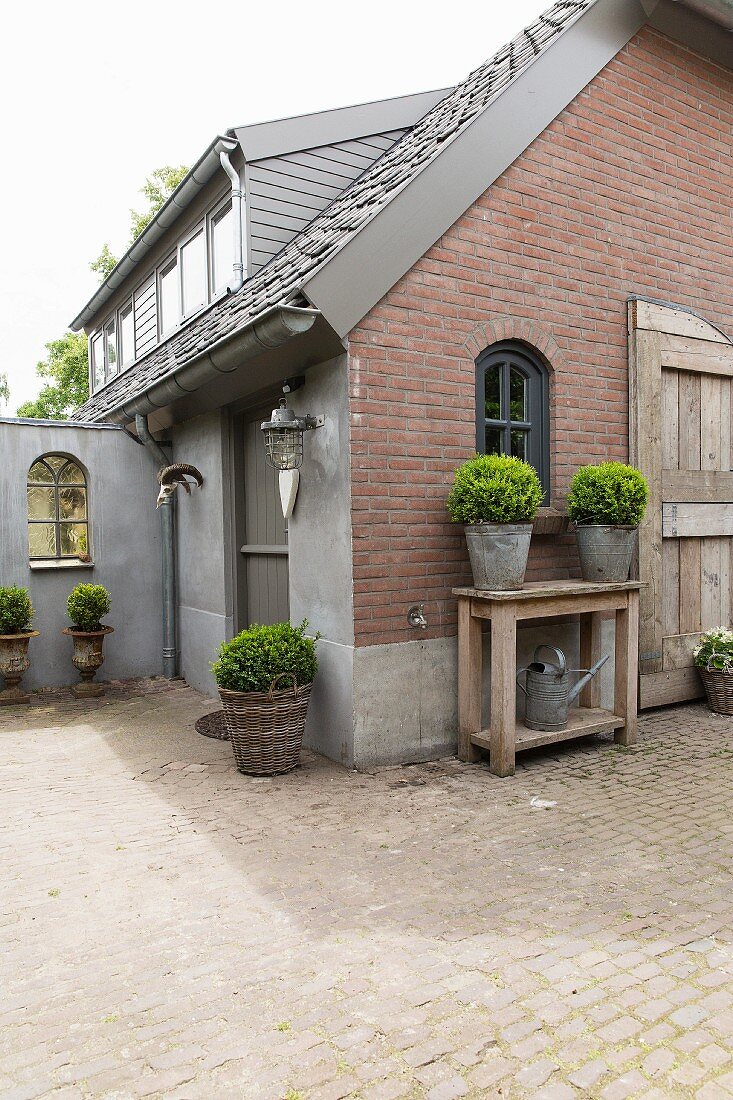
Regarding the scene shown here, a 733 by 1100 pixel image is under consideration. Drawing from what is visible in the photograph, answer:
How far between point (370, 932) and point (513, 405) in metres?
4.03

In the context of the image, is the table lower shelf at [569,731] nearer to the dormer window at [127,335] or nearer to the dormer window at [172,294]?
the dormer window at [172,294]

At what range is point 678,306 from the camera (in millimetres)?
6648

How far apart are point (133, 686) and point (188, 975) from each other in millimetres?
5728

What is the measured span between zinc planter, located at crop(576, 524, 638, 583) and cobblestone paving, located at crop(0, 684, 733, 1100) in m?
1.33

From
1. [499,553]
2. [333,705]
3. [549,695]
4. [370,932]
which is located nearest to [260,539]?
[333,705]

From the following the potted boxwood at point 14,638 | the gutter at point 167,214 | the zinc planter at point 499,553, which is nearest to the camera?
the zinc planter at point 499,553

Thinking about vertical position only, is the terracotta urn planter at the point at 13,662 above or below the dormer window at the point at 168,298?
below

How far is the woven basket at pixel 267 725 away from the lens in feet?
16.2

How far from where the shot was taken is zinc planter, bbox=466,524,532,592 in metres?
4.85

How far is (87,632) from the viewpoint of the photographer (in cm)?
783

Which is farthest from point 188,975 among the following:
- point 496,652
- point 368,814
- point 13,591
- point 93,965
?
point 13,591

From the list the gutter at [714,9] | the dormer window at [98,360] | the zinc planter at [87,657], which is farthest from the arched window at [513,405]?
the dormer window at [98,360]

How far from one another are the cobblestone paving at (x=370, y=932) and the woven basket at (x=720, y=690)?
5.10 ft

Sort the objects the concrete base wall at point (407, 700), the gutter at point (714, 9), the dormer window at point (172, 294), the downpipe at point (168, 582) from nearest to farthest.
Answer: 1. the concrete base wall at point (407, 700)
2. the gutter at point (714, 9)
3. the downpipe at point (168, 582)
4. the dormer window at point (172, 294)
